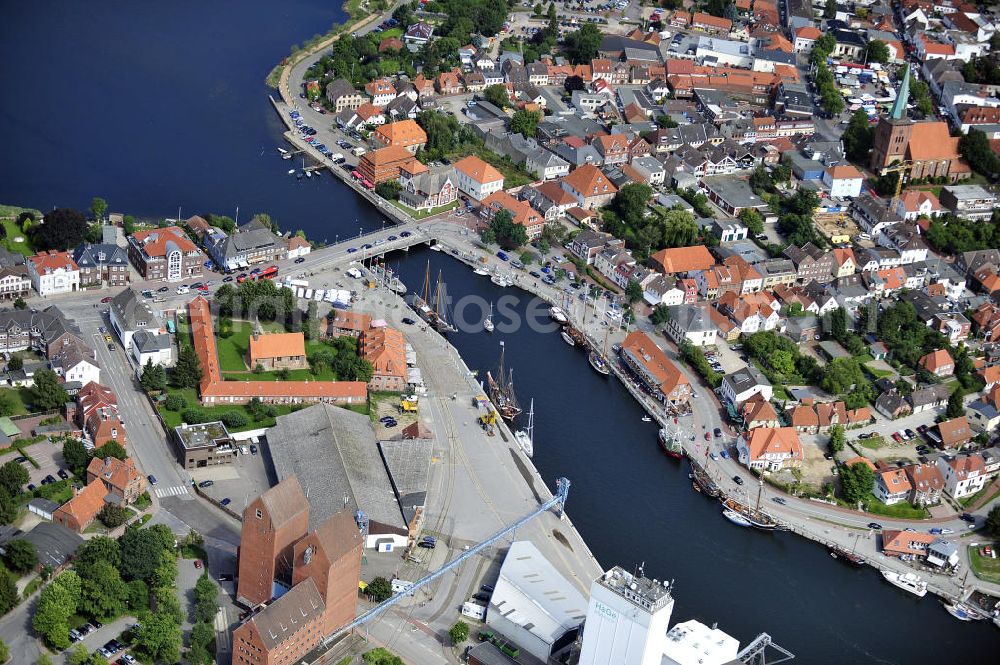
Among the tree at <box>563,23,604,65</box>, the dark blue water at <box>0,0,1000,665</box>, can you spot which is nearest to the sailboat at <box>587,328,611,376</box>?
the dark blue water at <box>0,0,1000,665</box>

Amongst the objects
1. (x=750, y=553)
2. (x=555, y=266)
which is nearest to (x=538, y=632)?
(x=750, y=553)

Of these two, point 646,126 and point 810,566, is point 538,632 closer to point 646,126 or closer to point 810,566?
point 810,566

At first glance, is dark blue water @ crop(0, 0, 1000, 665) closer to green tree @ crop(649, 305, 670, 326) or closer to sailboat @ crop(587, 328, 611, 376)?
sailboat @ crop(587, 328, 611, 376)

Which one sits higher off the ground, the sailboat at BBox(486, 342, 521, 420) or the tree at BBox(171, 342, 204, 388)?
the tree at BBox(171, 342, 204, 388)

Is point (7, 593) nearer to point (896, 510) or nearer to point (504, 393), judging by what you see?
point (504, 393)

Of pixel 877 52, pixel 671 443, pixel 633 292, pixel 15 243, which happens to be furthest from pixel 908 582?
pixel 877 52

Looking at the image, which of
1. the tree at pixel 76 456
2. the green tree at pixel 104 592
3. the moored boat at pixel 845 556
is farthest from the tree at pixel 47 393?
the moored boat at pixel 845 556
